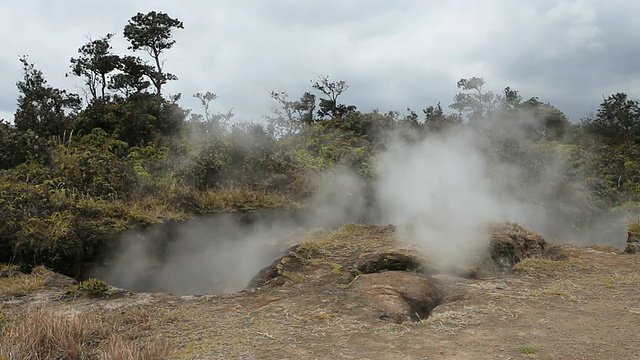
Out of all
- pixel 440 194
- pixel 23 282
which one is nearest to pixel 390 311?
pixel 23 282

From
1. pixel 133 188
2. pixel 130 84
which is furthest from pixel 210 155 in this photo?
pixel 130 84

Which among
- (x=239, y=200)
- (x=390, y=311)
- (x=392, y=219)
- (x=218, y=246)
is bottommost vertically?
(x=218, y=246)

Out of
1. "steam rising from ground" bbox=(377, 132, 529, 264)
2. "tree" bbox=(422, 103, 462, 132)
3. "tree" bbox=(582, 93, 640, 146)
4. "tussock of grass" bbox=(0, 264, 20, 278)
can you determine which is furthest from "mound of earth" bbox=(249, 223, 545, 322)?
"tree" bbox=(582, 93, 640, 146)

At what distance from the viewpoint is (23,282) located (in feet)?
22.0

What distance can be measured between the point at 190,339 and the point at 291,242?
209 inches

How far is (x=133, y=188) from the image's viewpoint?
38.9 ft

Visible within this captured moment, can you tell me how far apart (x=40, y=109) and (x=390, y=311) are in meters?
17.0

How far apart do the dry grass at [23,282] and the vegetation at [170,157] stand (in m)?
0.60

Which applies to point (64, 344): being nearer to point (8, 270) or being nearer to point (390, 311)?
point (390, 311)

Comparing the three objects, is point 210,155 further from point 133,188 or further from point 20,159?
point 20,159

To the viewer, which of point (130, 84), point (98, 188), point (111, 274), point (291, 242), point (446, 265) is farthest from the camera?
point (130, 84)

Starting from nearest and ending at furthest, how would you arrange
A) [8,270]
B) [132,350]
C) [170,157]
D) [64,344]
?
[132,350] → [64,344] → [8,270] → [170,157]

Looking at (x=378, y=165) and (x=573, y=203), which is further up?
(x=378, y=165)

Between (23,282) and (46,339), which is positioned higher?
(46,339)
